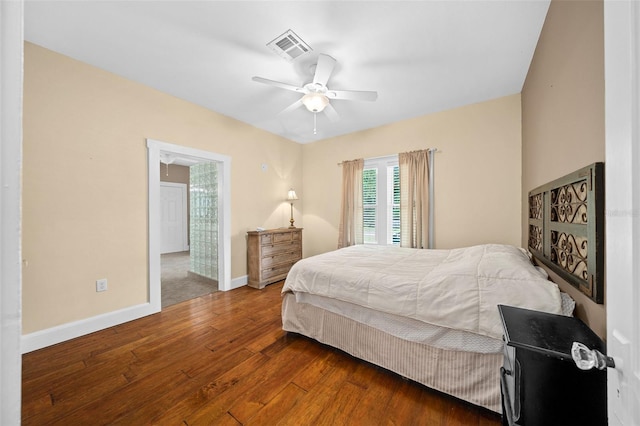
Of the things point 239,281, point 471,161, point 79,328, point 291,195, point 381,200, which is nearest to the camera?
point 79,328

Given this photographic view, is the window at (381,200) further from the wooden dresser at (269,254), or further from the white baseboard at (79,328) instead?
→ the white baseboard at (79,328)

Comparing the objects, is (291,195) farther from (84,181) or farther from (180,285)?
(84,181)

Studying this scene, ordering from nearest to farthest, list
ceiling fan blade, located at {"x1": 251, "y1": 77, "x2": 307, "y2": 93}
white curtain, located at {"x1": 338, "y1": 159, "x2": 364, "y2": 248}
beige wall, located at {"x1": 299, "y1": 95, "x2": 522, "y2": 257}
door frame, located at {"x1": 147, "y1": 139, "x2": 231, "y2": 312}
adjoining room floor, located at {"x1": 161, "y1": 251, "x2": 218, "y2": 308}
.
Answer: ceiling fan blade, located at {"x1": 251, "y1": 77, "x2": 307, "y2": 93} < door frame, located at {"x1": 147, "y1": 139, "x2": 231, "y2": 312} < beige wall, located at {"x1": 299, "y1": 95, "x2": 522, "y2": 257} < adjoining room floor, located at {"x1": 161, "y1": 251, "x2": 218, "y2": 308} < white curtain, located at {"x1": 338, "y1": 159, "x2": 364, "y2": 248}

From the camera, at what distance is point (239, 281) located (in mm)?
3768

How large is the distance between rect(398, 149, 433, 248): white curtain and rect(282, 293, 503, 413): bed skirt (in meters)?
1.99

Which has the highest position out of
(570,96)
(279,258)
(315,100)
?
(315,100)

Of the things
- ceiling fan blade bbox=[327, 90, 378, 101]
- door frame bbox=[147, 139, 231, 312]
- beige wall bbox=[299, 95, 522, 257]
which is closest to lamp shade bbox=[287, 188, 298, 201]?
door frame bbox=[147, 139, 231, 312]

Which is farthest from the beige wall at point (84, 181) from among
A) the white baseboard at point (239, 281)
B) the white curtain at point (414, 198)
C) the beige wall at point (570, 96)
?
the beige wall at point (570, 96)

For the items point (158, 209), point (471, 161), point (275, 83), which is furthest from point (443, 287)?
point (158, 209)

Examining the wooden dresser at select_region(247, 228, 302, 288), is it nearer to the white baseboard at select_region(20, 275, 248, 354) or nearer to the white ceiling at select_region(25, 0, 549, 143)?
the white baseboard at select_region(20, 275, 248, 354)

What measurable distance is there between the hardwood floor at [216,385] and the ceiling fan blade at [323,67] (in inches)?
95.2

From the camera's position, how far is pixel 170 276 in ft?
14.3

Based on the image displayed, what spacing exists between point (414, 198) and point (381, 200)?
23.1 inches

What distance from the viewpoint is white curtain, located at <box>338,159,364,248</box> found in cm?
414
